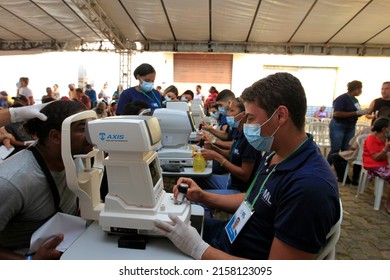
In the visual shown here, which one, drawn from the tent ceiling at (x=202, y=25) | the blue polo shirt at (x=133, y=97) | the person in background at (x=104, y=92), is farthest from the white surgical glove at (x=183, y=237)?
the person in background at (x=104, y=92)

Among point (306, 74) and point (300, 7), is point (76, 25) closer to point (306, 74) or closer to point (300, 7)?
point (300, 7)

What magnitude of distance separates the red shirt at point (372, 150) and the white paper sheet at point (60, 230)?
339 centimetres

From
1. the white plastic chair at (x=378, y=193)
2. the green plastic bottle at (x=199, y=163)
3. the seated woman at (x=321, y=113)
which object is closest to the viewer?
the green plastic bottle at (x=199, y=163)

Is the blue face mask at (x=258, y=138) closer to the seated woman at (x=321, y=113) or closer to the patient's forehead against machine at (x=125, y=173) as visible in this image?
the patient's forehead against machine at (x=125, y=173)

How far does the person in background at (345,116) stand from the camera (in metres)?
4.25

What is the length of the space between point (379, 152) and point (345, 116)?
1.12 meters

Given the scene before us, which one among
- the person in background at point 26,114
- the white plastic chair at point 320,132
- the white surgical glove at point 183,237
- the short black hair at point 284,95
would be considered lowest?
the white plastic chair at point 320,132

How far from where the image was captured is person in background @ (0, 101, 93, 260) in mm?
1071

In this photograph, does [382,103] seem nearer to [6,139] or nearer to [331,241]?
[331,241]

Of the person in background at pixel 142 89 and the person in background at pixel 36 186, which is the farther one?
the person in background at pixel 142 89

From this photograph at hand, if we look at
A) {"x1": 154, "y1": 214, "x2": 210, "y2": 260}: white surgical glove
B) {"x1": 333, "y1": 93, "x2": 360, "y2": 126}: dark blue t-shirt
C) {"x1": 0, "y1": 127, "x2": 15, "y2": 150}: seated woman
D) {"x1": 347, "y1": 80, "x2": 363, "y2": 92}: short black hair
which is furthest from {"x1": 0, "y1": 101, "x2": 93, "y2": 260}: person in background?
{"x1": 347, "y1": 80, "x2": 363, "y2": 92}: short black hair

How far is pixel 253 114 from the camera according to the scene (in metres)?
1.17

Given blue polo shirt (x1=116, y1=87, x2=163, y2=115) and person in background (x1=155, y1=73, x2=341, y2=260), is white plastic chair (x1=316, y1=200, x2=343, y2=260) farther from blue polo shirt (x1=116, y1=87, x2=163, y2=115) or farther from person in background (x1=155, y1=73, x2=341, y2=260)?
blue polo shirt (x1=116, y1=87, x2=163, y2=115)
